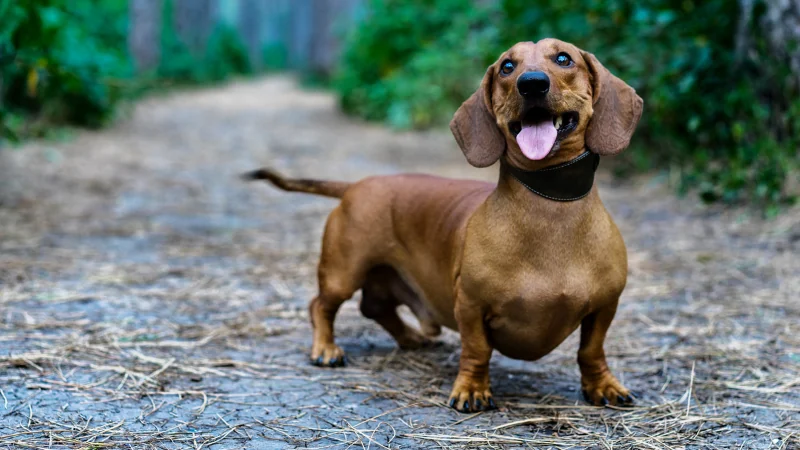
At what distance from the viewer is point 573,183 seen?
8.55 feet

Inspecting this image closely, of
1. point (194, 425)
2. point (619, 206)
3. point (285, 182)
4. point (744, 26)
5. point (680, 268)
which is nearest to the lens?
point (194, 425)

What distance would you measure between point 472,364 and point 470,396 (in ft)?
0.34

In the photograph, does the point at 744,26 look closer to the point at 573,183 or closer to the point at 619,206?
the point at 619,206

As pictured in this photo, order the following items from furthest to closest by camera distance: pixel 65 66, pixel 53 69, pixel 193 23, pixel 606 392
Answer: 1. pixel 193 23
2. pixel 65 66
3. pixel 53 69
4. pixel 606 392

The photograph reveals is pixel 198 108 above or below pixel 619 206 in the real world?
below

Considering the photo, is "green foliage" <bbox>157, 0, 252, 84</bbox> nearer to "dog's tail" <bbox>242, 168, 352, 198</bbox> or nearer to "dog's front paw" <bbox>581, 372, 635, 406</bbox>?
"dog's tail" <bbox>242, 168, 352, 198</bbox>

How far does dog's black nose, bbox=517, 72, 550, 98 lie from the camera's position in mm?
2426

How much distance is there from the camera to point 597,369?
281 centimetres

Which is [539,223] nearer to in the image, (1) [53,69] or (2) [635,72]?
(1) [53,69]

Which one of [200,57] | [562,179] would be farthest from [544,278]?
[200,57]

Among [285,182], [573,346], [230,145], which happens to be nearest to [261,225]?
[285,182]

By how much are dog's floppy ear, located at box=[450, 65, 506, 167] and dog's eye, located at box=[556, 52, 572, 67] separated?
220 mm

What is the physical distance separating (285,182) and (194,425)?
120 cm

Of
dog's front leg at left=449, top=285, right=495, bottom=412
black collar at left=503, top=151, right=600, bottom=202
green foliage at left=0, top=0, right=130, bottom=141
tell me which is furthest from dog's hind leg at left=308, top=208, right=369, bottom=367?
green foliage at left=0, top=0, right=130, bottom=141
